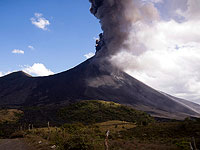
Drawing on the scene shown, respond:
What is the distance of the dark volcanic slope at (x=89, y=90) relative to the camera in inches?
4210

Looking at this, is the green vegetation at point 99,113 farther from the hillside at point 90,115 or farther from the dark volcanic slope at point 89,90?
the dark volcanic slope at point 89,90

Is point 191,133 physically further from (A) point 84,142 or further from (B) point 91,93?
(B) point 91,93

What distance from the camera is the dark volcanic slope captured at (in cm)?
10694

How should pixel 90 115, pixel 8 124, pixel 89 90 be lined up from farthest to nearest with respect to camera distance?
pixel 89 90 < pixel 90 115 < pixel 8 124

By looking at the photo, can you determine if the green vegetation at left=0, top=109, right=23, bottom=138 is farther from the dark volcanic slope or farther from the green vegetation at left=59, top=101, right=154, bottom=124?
the dark volcanic slope

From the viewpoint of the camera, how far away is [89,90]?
118 m

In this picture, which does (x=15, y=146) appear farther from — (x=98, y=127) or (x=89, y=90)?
(x=89, y=90)

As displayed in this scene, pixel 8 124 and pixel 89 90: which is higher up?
pixel 89 90

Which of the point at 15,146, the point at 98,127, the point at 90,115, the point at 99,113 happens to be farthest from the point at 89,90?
the point at 15,146

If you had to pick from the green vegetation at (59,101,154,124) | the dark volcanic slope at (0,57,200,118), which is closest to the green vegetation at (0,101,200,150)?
the green vegetation at (59,101,154,124)

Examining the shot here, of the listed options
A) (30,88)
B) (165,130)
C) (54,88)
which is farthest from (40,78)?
(165,130)

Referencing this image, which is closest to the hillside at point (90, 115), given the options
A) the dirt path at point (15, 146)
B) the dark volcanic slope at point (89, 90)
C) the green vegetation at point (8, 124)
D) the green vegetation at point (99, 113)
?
the green vegetation at point (99, 113)

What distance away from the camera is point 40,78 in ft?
498

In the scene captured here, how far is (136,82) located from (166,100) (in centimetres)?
2737
